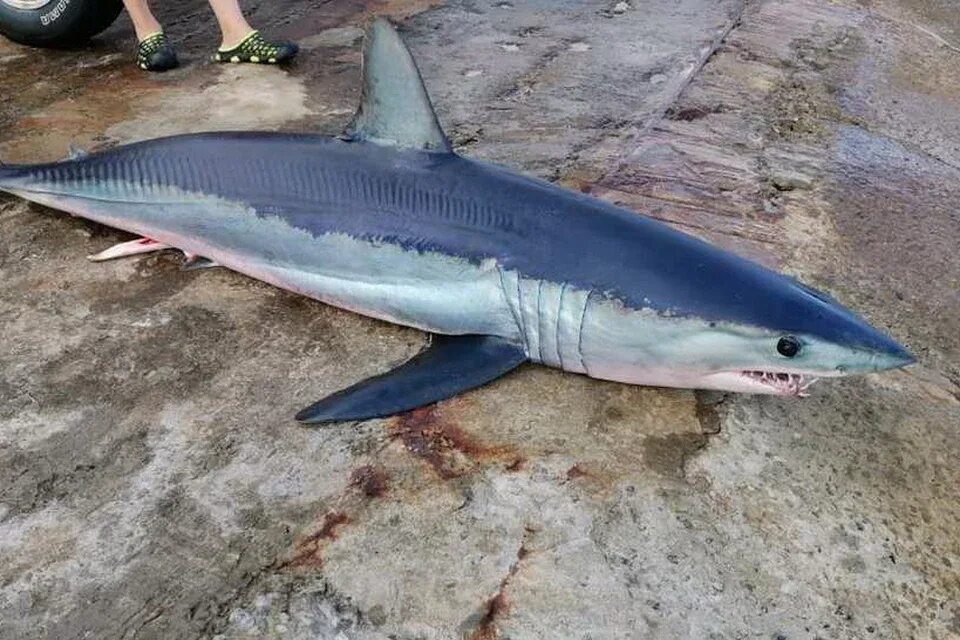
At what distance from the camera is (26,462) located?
226cm

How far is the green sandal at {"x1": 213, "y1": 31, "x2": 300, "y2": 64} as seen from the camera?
4680 mm

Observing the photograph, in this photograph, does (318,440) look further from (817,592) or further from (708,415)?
(817,592)

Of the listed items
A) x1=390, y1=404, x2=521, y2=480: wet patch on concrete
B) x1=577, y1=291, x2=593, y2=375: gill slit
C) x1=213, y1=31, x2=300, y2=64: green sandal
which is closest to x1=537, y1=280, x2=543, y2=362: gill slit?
x1=577, y1=291, x2=593, y2=375: gill slit

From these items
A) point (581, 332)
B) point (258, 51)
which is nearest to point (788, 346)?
point (581, 332)

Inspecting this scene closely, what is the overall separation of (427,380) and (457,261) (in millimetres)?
363

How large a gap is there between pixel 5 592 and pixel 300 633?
633 mm

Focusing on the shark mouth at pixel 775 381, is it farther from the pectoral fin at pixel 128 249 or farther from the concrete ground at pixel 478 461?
the pectoral fin at pixel 128 249

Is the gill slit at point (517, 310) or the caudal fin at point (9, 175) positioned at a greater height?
the caudal fin at point (9, 175)

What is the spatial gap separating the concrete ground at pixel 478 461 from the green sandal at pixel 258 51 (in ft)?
2.58

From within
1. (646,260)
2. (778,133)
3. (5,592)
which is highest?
(646,260)

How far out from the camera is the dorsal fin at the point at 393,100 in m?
2.72

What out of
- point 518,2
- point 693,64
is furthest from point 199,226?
point 518,2

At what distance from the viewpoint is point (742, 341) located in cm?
229

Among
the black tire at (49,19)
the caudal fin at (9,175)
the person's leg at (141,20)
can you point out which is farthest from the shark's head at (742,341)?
the black tire at (49,19)
